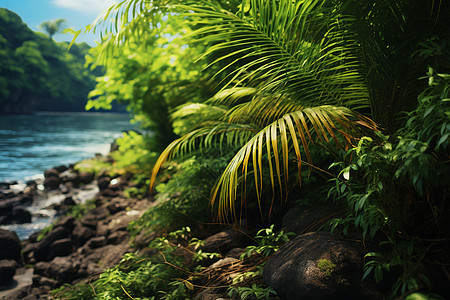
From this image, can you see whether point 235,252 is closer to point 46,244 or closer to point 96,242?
point 96,242

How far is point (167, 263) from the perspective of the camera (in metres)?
2.56

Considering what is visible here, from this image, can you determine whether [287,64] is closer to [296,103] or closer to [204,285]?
[296,103]

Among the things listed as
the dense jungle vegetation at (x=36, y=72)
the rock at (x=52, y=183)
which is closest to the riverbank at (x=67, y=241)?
the rock at (x=52, y=183)

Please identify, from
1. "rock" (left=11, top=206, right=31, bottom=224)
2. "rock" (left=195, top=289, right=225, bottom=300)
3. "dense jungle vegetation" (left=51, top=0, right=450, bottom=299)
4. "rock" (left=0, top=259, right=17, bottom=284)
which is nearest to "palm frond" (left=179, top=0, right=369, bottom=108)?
"dense jungle vegetation" (left=51, top=0, right=450, bottom=299)

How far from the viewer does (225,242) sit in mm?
2854

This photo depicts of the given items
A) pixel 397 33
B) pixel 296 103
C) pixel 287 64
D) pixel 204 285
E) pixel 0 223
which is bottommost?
pixel 0 223

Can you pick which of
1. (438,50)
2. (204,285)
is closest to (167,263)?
(204,285)

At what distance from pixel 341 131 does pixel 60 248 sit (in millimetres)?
3945

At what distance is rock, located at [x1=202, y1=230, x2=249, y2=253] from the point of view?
283cm

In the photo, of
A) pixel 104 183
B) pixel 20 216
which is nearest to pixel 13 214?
pixel 20 216

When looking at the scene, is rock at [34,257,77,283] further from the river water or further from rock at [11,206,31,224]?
rock at [11,206,31,224]

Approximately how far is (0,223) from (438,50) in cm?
671

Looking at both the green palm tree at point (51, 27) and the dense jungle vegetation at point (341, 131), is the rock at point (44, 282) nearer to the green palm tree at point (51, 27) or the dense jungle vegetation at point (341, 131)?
the dense jungle vegetation at point (341, 131)

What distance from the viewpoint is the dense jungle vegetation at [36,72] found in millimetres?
19656
